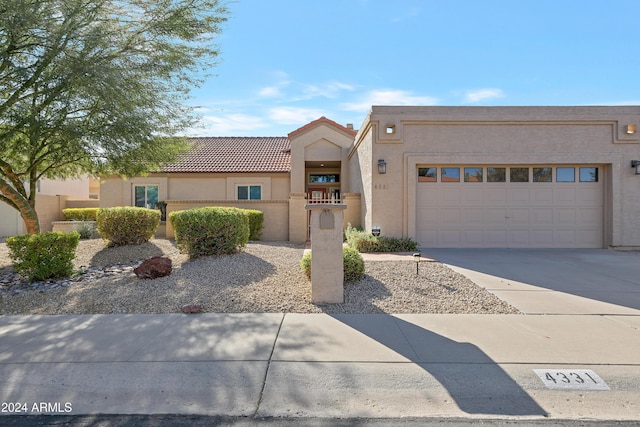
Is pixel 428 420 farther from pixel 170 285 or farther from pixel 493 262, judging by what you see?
pixel 493 262

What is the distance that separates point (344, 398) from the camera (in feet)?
10.6

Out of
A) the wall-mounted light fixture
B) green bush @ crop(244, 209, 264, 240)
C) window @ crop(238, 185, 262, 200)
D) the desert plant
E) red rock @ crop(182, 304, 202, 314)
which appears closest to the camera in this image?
red rock @ crop(182, 304, 202, 314)

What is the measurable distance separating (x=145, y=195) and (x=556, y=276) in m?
19.1

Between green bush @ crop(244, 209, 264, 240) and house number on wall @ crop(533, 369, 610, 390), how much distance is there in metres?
11.7

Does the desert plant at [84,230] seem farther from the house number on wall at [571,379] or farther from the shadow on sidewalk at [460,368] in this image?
the house number on wall at [571,379]

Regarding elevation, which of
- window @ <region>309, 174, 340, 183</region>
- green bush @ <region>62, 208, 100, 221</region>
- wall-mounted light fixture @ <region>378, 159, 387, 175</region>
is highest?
window @ <region>309, 174, 340, 183</region>

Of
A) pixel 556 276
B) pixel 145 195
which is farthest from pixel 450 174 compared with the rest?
pixel 145 195

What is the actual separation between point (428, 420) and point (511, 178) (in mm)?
10935

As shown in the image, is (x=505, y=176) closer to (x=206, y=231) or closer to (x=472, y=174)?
(x=472, y=174)

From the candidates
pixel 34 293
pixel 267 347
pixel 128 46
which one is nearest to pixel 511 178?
pixel 267 347

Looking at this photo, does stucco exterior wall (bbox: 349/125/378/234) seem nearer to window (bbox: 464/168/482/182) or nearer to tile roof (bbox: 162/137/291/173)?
window (bbox: 464/168/482/182)

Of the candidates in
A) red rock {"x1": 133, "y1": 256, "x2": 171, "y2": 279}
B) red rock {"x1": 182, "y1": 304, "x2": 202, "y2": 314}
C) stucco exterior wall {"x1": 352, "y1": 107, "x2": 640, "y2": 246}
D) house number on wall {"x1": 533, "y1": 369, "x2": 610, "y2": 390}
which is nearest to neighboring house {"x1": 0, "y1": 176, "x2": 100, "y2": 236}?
red rock {"x1": 133, "y1": 256, "x2": 171, "y2": 279}

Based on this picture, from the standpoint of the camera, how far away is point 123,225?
1151cm

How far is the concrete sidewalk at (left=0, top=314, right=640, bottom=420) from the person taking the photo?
314 centimetres
